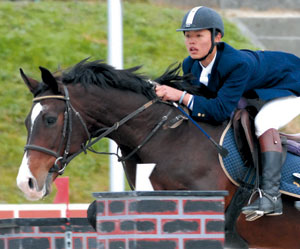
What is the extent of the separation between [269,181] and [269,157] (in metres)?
0.16

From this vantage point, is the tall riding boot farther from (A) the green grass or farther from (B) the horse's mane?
(A) the green grass

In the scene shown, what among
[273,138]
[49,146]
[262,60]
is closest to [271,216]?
[273,138]

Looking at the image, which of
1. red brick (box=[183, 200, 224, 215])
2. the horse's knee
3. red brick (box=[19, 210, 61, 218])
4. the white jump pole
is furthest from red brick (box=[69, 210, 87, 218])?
red brick (box=[183, 200, 224, 215])

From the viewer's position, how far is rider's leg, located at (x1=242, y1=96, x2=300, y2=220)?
384cm

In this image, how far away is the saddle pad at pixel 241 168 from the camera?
3.92m

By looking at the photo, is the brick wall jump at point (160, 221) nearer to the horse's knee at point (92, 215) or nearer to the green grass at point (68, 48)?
the horse's knee at point (92, 215)

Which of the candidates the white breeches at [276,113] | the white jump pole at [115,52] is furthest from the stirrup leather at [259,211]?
the white jump pole at [115,52]

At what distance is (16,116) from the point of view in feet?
29.4

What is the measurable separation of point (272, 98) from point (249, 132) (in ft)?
1.01

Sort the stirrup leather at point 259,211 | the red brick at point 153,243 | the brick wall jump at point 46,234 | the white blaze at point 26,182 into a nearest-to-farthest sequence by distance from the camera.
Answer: the red brick at point 153,243 < the white blaze at point 26,182 < the stirrup leather at point 259,211 < the brick wall jump at point 46,234

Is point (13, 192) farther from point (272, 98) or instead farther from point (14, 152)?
point (272, 98)

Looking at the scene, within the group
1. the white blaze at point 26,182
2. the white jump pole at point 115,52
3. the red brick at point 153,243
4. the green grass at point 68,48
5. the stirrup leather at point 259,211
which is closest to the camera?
the red brick at point 153,243

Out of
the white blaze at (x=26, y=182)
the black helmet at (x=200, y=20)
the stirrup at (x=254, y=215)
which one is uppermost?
the black helmet at (x=200, y=20)

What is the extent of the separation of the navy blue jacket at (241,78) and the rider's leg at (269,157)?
118 mm
